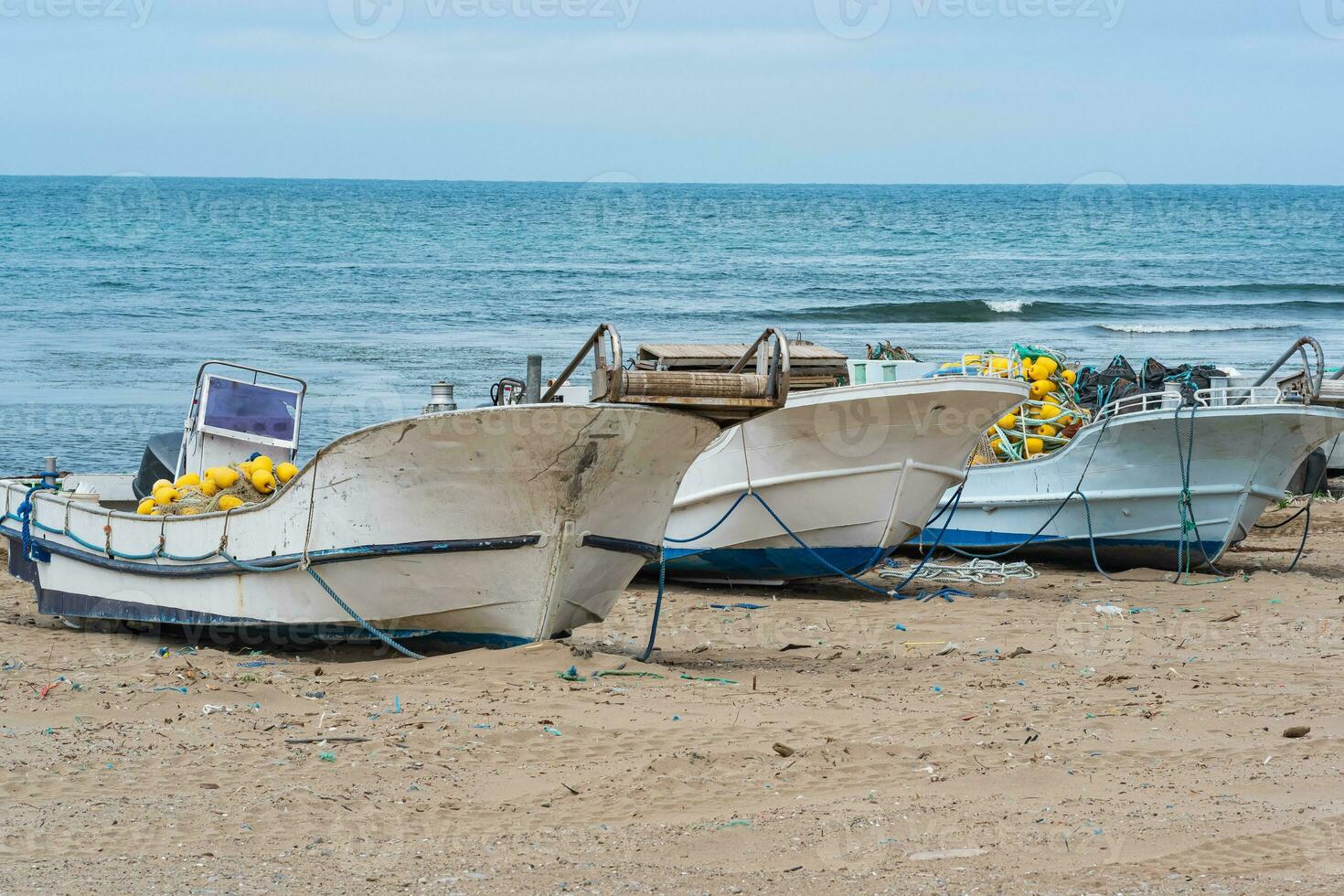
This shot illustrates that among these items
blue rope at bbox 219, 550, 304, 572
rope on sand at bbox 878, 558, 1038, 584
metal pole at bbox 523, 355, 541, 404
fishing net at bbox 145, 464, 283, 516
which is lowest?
rope on sand at bbox 878, 558, 1038, 584

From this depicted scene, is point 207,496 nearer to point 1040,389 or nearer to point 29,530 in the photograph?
point 29,530

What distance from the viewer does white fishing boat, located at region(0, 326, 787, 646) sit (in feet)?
22.6

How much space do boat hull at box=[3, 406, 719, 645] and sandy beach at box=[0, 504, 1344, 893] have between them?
0.94 feet

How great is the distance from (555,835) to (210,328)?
29468 millimetres

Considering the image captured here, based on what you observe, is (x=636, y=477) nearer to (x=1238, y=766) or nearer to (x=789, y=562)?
(x=1238, y=766)

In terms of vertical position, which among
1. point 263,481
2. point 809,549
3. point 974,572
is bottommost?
point 974,572

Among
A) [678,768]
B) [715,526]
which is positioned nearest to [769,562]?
[715,526]

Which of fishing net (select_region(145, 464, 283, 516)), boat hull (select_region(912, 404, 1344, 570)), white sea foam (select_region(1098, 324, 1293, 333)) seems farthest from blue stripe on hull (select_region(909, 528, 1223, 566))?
white sea foam (select_region(1098, 324, 1293, 333))

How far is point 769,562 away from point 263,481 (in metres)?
4.00

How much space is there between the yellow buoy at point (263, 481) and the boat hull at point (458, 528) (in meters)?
0.59

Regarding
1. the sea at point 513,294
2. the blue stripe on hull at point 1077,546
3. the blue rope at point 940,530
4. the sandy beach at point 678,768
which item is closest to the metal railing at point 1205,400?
the blue stripe on hull at point 1077,546

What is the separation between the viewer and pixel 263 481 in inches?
343

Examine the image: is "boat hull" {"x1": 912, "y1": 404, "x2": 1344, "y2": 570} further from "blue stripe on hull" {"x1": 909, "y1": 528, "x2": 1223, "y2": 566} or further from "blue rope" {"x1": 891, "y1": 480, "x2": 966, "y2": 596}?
"blue rope" {"x1": 891, "y1": 480, "x2": 966, "y2": 596}

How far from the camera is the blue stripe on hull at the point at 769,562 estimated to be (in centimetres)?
1090
